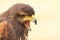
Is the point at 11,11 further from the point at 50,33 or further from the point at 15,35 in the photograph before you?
the point at 50,33

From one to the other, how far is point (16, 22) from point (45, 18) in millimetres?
1847

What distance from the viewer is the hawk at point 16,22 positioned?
883 millimetres

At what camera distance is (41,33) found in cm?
268

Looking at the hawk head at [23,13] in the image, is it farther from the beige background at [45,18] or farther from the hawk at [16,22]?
the beige background at [45,18]

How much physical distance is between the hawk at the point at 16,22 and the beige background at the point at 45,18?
1648 millimetres

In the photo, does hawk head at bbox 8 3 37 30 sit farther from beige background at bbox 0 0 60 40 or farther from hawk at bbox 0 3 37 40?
beige background at bbox 0 0 60 40

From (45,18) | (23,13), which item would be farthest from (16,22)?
(45,18)

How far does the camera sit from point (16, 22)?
89 centimetres

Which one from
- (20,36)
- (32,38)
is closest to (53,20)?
(32,38)

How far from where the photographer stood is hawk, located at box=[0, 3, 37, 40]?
34.8 inches

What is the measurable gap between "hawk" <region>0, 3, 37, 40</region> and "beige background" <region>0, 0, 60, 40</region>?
1648mm

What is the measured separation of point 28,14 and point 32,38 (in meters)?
1.63

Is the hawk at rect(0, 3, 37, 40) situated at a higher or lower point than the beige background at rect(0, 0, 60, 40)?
higher

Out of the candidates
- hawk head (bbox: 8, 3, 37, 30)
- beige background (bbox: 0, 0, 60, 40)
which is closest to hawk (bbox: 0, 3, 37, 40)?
hawk head (bbox: 8, 3, 37, 30)
